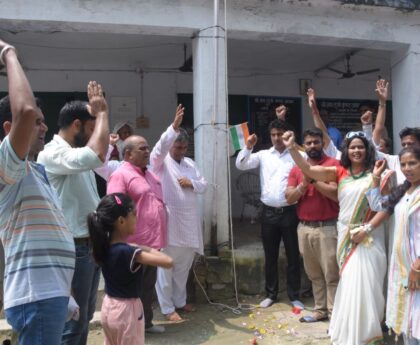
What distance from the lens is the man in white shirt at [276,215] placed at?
4.75 m

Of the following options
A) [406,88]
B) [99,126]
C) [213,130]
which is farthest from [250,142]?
[99,126]

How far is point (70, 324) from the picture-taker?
2.57 meters

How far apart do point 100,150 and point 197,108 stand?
3014mm

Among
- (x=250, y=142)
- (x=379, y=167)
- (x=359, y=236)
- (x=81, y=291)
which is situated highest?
(x=250, y=142)

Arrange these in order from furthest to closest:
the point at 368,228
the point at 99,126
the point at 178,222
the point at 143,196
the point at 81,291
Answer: the point at 178,222 → the point at 143,196 → the point at 368,228 → the point at 81,291 → the point at 99,126

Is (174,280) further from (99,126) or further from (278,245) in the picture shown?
(99,126)

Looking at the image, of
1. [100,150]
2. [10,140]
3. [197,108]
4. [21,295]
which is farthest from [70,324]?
[197,108]

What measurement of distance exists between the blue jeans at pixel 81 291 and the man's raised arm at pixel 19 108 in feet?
3.77

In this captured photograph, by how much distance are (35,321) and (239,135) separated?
11.7 ft

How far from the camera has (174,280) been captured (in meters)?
4.74

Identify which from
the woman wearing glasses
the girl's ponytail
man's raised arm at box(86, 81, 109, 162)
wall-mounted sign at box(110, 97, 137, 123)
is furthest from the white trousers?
wall-mounted sign at box(110, 97, 137, 123)

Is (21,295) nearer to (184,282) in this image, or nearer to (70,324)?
(70,324)

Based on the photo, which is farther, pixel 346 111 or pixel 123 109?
pixel 346 111

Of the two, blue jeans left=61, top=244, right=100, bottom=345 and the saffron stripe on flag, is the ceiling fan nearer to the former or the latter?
the saffron stripe on flag
